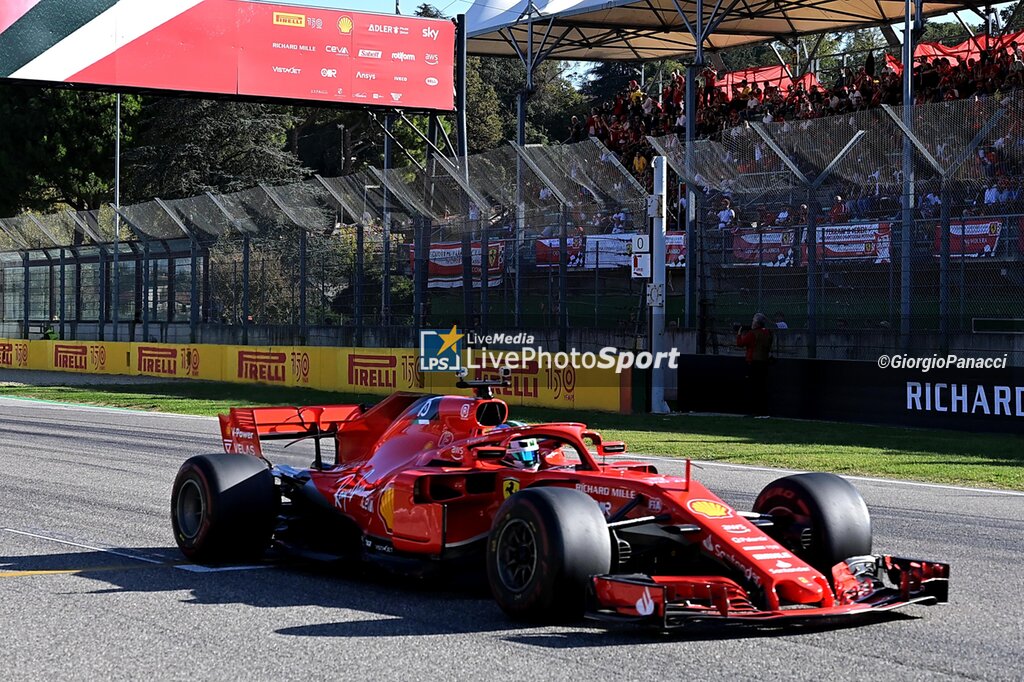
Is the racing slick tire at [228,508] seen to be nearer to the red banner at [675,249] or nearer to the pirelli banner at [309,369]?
the pirelli banner at [309,369]

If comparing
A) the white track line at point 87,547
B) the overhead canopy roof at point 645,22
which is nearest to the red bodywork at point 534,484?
the white track line at point 87,547

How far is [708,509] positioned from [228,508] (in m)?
3.00

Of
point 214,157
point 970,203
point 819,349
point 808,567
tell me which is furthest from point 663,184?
point 214,157

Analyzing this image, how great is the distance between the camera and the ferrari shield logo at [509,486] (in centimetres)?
737

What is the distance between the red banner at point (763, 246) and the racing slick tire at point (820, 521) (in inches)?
519

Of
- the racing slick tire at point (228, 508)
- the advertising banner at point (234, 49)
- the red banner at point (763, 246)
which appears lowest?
the racing slick tire at point (228, 508)

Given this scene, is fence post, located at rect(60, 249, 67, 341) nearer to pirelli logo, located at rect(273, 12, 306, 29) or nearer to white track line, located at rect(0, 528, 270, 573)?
Result: pirelli logo, located at rect(273, 12, 306, 29)

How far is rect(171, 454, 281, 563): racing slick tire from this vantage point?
815 cm

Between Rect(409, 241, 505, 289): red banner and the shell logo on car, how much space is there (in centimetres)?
1786

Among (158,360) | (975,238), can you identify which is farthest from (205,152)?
(975,238)

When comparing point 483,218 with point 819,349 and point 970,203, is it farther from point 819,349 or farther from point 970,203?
point 970,203

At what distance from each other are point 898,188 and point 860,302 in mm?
1641

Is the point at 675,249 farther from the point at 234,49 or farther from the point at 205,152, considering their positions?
the point at 205,152

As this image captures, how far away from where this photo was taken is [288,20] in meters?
32.0
